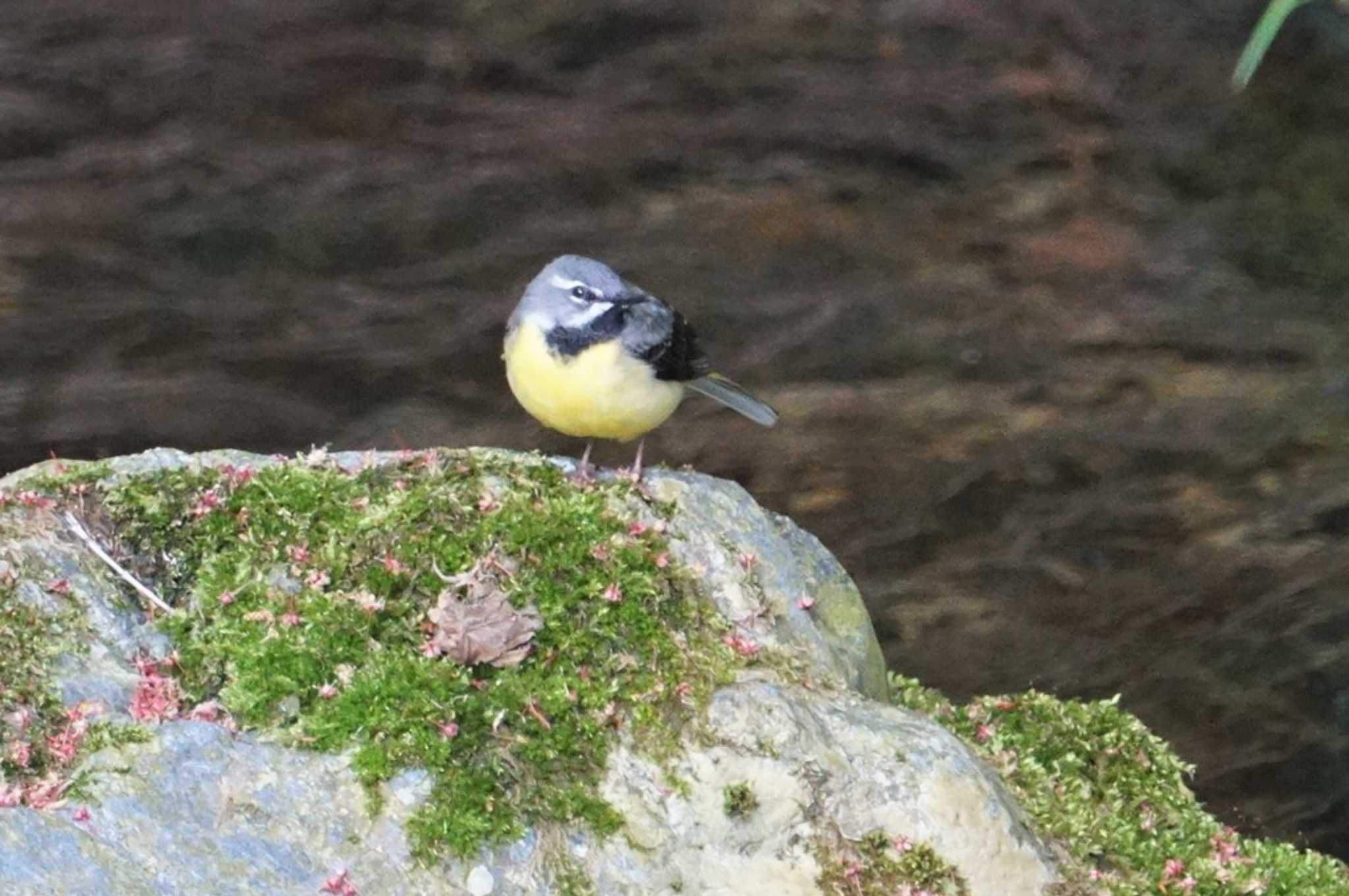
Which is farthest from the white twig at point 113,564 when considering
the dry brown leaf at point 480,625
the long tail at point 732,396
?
the long tail at point 732,396

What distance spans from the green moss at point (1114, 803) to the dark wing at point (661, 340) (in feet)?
4.61

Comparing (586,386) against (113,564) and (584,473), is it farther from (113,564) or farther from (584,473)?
(113,564)

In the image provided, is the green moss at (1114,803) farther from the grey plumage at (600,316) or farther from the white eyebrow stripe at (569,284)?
the white eyebrow stripe at (569,284)

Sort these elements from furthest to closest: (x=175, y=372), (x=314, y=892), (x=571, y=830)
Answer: (x=175, y=372), (x=571, y=830), (x=314, y=892)

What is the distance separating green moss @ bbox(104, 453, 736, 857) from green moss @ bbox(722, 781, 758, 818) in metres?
0.22

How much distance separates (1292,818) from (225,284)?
7314 millimetres

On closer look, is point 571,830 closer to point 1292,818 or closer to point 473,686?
point 473,686

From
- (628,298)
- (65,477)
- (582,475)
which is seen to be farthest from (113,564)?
(628,298)

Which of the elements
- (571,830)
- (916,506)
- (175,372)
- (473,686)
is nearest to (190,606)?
(473,686)

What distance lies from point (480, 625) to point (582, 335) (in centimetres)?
149

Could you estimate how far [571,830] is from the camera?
404 centimetres

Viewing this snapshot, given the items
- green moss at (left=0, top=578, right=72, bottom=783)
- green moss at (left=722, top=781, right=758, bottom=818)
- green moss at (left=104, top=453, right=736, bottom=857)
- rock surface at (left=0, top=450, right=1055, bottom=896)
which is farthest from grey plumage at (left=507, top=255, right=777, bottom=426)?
green moss at (left=0, top=578, right=72, bottom=783)

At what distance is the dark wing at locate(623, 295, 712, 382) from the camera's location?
5621 millimetres

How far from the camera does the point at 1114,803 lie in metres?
5.40
